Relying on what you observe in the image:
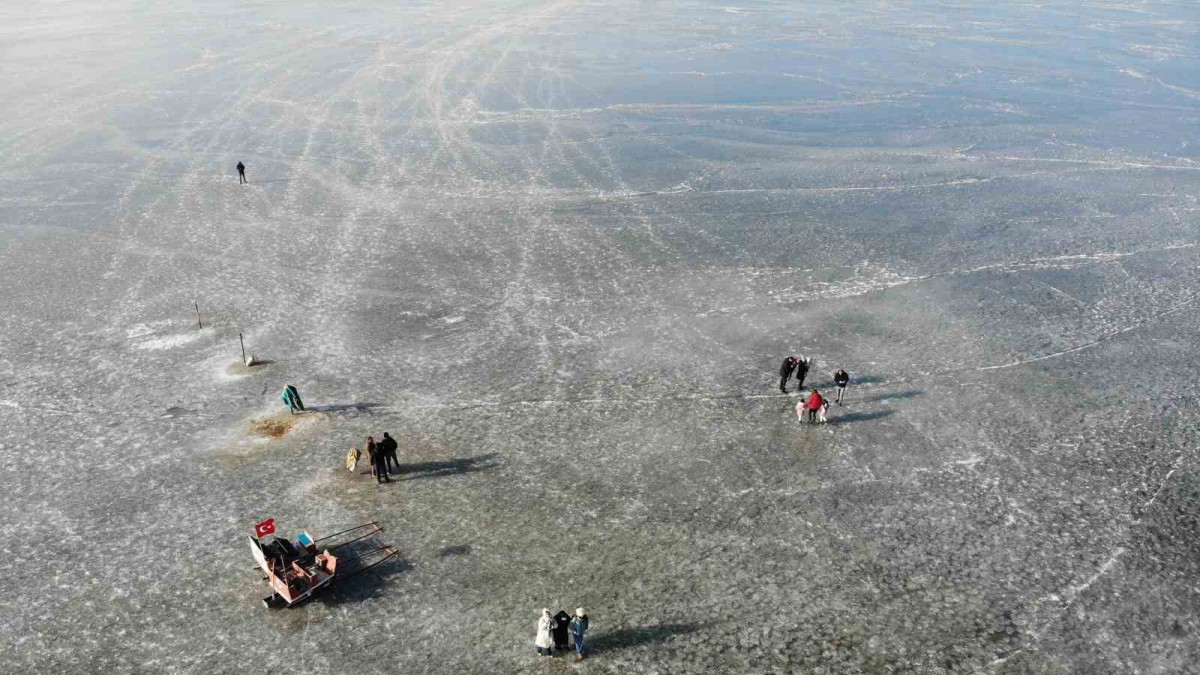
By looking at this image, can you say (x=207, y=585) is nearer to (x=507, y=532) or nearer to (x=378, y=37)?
(x=507, y=532)

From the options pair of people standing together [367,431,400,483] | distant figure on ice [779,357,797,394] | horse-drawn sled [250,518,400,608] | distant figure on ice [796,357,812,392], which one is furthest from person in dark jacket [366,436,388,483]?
distant figure on ice [796,357,812,392]

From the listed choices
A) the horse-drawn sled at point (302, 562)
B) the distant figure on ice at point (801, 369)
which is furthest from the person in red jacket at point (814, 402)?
the horse-drawn sled at point (302, 562)

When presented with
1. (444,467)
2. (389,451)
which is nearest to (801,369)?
(444,467)

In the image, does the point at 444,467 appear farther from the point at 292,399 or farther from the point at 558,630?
the point at 558,630

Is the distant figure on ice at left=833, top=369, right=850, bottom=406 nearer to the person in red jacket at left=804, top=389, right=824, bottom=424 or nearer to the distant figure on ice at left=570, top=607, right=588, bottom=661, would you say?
the person in red jacket at left=804, top=389, right=824, bottom=424

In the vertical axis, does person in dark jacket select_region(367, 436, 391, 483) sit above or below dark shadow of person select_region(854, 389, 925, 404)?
above

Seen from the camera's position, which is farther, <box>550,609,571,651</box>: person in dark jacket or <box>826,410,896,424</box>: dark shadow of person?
<box>826,410,896,424</box>: dark shadow of person
